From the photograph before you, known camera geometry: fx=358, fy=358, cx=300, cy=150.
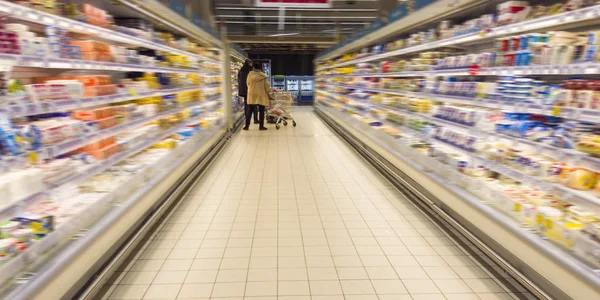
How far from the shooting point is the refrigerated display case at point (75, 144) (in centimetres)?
186

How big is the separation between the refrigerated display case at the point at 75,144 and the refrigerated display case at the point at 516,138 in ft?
8.97

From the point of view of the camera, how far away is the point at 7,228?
1.91m

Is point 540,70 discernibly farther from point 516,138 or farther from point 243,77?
point 243,77

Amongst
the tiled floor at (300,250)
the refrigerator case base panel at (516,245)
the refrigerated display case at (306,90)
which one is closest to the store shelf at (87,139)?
the tiled floor at (300,250)

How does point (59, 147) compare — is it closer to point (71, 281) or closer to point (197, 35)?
point (71, 281)

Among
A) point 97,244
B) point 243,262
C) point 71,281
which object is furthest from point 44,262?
point 243,262

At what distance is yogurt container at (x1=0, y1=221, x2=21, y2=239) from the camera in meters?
1.87

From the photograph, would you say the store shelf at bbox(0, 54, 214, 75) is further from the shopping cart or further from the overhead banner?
the shopping cart

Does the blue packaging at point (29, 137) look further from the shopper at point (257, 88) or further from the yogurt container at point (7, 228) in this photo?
the shopper at point (257, 88)

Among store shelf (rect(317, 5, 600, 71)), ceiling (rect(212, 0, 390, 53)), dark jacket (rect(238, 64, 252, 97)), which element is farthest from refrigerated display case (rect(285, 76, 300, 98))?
store shelf (rect(317, 5, 600, 71))

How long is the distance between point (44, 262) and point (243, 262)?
1.30 meters

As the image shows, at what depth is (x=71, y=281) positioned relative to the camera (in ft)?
6.66

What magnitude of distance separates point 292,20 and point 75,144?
13.1m

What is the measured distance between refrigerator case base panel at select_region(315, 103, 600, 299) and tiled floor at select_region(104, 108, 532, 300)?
9.1 inches
